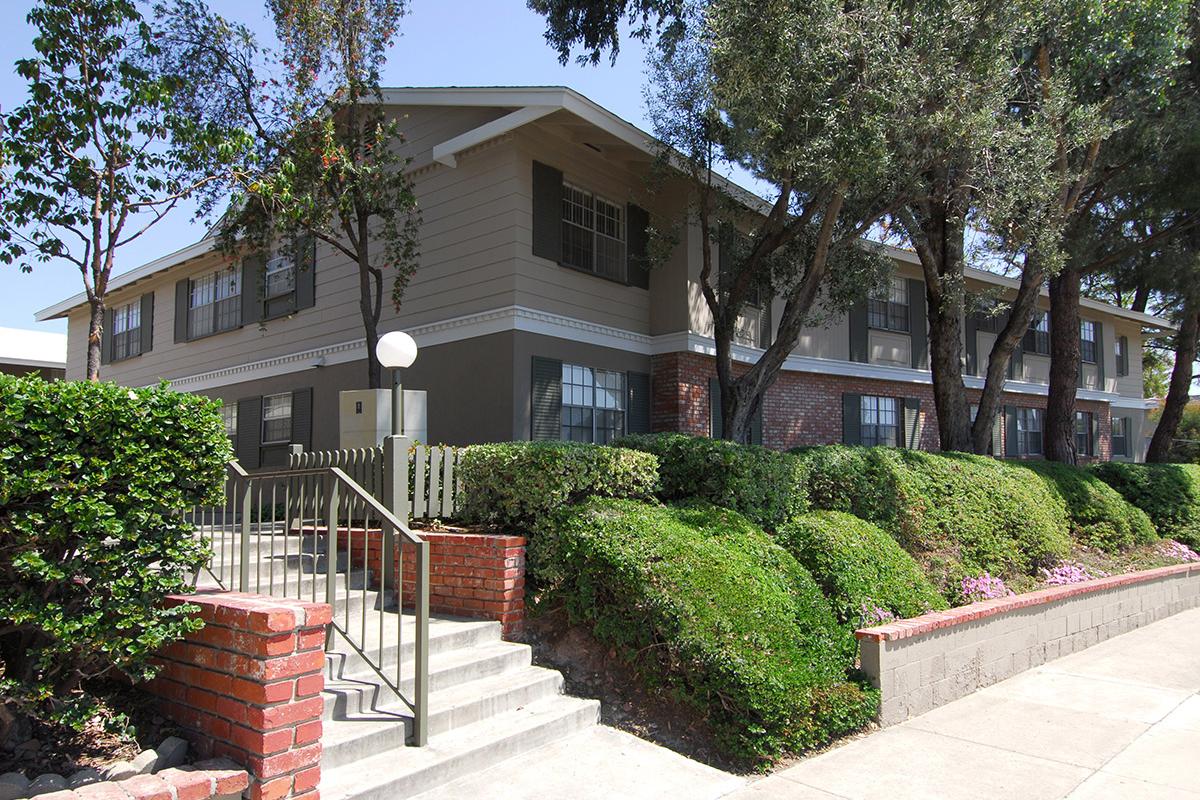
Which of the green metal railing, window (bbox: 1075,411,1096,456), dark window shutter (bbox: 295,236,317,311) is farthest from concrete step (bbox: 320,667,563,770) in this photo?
window (bbox: 1075,411,1096,456)

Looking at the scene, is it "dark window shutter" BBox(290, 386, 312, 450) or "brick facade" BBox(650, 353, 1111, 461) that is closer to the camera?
"brick facade" BBox(650, 353, 1111, 461)

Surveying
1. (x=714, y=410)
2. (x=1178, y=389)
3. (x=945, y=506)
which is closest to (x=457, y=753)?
(x=945, y=506)

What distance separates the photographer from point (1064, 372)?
48.4ft

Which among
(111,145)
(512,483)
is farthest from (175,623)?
(111,145)

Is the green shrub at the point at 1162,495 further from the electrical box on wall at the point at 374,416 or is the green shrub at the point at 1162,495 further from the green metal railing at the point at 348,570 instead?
the green metal railing at the point at 348,570

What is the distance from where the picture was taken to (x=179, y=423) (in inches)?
148

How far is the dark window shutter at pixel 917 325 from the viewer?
18.3 m

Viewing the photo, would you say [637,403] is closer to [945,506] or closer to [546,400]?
[546,400]

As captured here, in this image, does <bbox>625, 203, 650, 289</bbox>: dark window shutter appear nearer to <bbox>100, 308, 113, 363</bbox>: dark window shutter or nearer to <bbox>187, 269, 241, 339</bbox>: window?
<bbox>187, 269, 241, 339</bbox>: window

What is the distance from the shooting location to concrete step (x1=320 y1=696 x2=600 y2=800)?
4.17 meters

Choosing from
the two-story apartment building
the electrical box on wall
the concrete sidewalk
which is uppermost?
the two-story apartment building

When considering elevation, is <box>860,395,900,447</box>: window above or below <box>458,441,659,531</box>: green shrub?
above

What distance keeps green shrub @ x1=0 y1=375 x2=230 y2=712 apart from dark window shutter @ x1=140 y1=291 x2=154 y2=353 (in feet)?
53.1

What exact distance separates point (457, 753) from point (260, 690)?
132 centimetres
